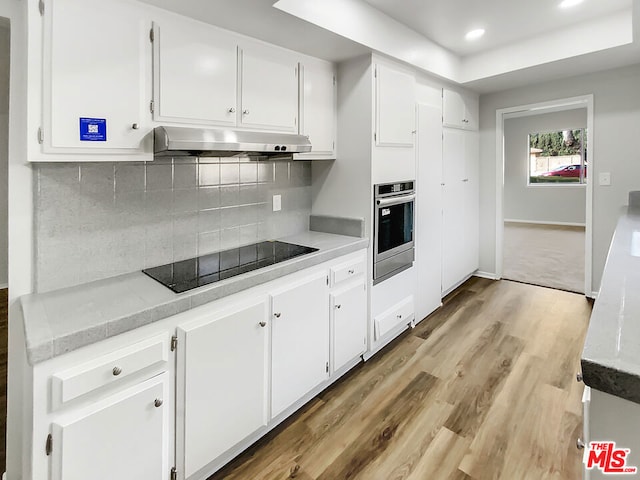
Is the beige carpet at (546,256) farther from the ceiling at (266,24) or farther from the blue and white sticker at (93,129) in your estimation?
the blue and white sticker at (93,129)

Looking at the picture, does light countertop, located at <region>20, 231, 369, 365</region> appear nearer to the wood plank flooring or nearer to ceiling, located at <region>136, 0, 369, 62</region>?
the wood plank flooring

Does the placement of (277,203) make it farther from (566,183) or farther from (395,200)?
(566,183)

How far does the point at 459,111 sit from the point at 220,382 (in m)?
3.54

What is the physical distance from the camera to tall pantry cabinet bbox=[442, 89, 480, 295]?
365 cm

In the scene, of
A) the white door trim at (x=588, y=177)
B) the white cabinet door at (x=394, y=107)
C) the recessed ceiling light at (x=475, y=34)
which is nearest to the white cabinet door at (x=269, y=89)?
the white cabinet door at (x=394, y=107)

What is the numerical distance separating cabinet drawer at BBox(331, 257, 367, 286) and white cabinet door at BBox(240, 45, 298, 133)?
94 cm

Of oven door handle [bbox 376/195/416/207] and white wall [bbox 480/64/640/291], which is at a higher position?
white wall [bbox 480/64/640/291]

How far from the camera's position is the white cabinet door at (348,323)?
7.63 feet

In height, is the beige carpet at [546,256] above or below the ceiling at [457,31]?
below

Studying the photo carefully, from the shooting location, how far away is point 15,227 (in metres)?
1.51

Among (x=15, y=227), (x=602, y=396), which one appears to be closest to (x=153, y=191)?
(x=15, y=227)

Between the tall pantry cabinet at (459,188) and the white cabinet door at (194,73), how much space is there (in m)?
2.32

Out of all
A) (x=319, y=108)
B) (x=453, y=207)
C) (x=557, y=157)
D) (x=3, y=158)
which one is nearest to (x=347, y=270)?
(x=319, y=108)

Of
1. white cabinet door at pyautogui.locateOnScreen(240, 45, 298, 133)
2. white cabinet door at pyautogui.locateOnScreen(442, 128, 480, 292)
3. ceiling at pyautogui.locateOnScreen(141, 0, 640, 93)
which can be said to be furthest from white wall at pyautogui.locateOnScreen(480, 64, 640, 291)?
white cabinet door at pyautogui.locateOnScreen(240, 45, 298, 133)
